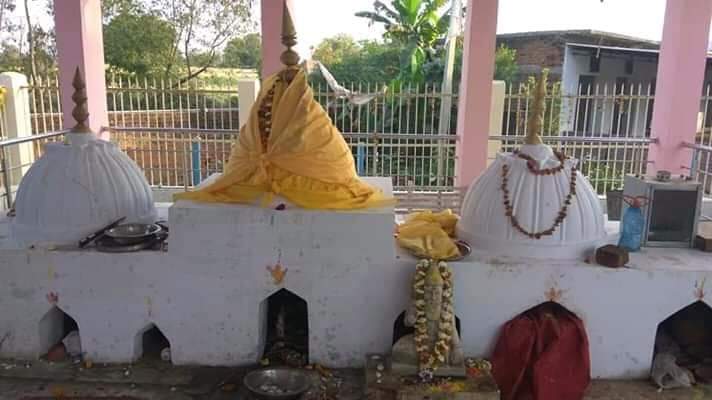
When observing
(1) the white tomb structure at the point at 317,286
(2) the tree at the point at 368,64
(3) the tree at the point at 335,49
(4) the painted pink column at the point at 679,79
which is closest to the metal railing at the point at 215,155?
(4) the painted pink column at the point at 679,79

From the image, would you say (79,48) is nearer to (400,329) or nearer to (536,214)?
(400,329)

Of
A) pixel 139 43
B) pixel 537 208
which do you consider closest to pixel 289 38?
pixel 537 208

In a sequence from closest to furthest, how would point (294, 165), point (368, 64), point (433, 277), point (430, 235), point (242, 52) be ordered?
point (433, 277) < point (294, 165) < point (430, 235) < point (368, 64) < point (242, 52)

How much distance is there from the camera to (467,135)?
354 inches

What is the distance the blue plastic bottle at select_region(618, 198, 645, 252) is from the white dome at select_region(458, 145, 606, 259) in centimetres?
17

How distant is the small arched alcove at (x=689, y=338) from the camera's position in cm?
430

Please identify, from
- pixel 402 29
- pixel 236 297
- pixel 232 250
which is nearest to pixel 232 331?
pixel 236 297

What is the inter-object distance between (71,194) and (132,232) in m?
0.55

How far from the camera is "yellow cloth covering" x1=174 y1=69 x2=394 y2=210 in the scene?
414cm

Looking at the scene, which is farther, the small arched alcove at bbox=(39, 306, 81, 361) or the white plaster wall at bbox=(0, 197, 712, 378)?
the small arched alcove at bbox=(39, 306, 81, 361)

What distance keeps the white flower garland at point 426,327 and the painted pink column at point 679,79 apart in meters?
6.41

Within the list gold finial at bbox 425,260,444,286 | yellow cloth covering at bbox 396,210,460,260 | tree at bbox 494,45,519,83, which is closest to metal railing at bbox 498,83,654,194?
tree at bbox 494,45,519,83

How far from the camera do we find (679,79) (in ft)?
28.3

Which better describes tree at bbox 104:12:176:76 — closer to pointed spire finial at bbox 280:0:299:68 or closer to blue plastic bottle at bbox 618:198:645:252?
pointed spire finial at bbox 280:0:299:68
